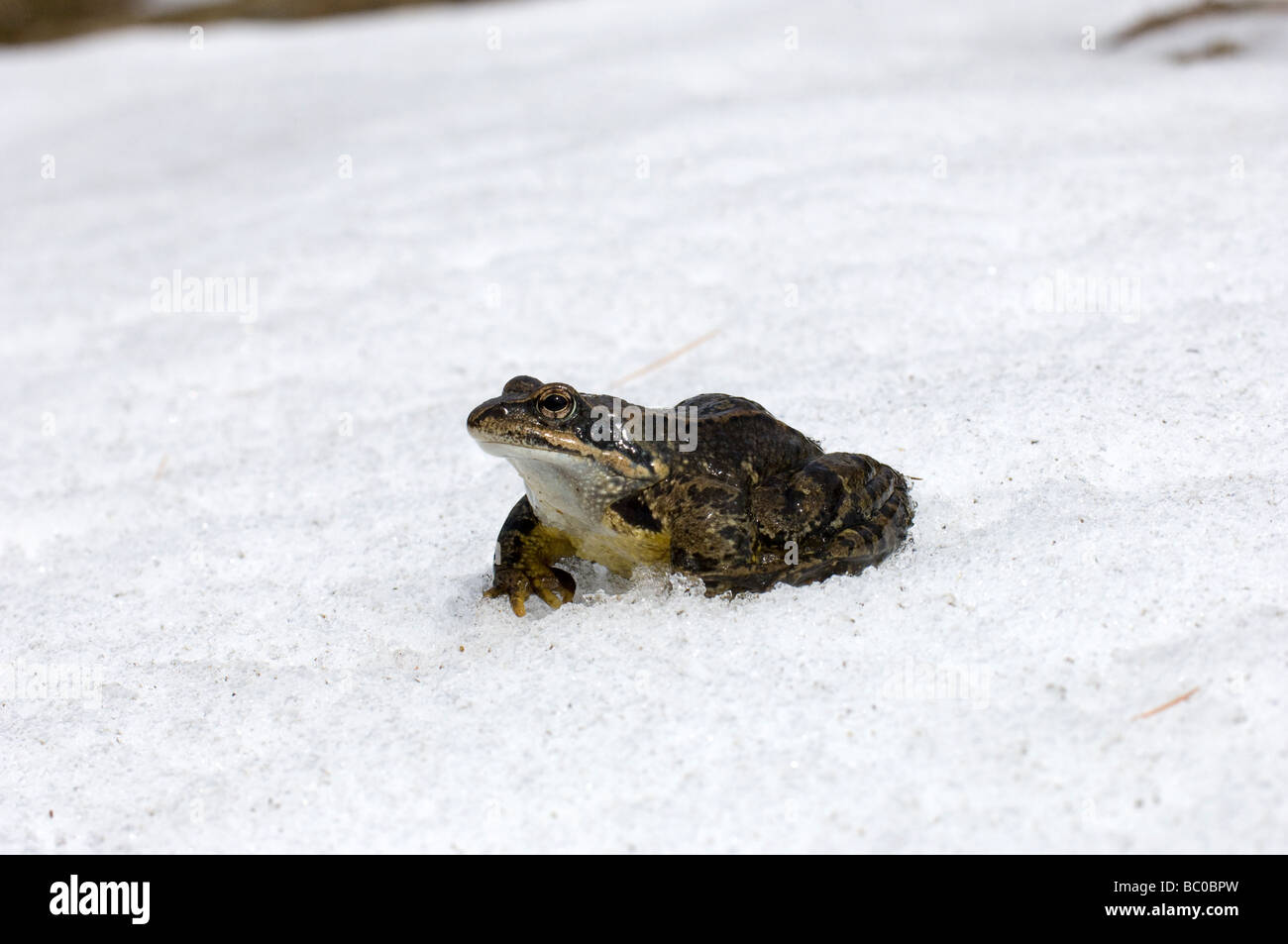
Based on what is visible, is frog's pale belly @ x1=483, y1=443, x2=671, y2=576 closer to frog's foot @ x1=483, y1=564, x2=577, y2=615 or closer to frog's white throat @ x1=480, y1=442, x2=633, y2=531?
frog's white throat @ x1=480, y1=442, x2=633, y2=531

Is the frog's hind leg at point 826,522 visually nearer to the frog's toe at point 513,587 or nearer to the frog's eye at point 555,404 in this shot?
the frog's eye at point 555,404

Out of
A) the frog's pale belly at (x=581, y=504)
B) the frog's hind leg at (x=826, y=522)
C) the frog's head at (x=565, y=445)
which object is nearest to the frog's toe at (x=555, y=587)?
the frog's pale belly at (x=581, y=504)

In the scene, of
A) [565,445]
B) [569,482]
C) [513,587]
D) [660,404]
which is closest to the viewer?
[565,445]

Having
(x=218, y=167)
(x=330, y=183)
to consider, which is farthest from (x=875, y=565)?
(x=218, y=167)

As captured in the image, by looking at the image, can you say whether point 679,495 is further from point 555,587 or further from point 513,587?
point 513,587

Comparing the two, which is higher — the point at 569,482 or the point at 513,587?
the point at 569,482

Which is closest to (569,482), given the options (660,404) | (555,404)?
(555,404)

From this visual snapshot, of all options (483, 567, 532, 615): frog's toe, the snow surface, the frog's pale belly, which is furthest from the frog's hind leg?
(483, 567, 532, 615): frog's toe
